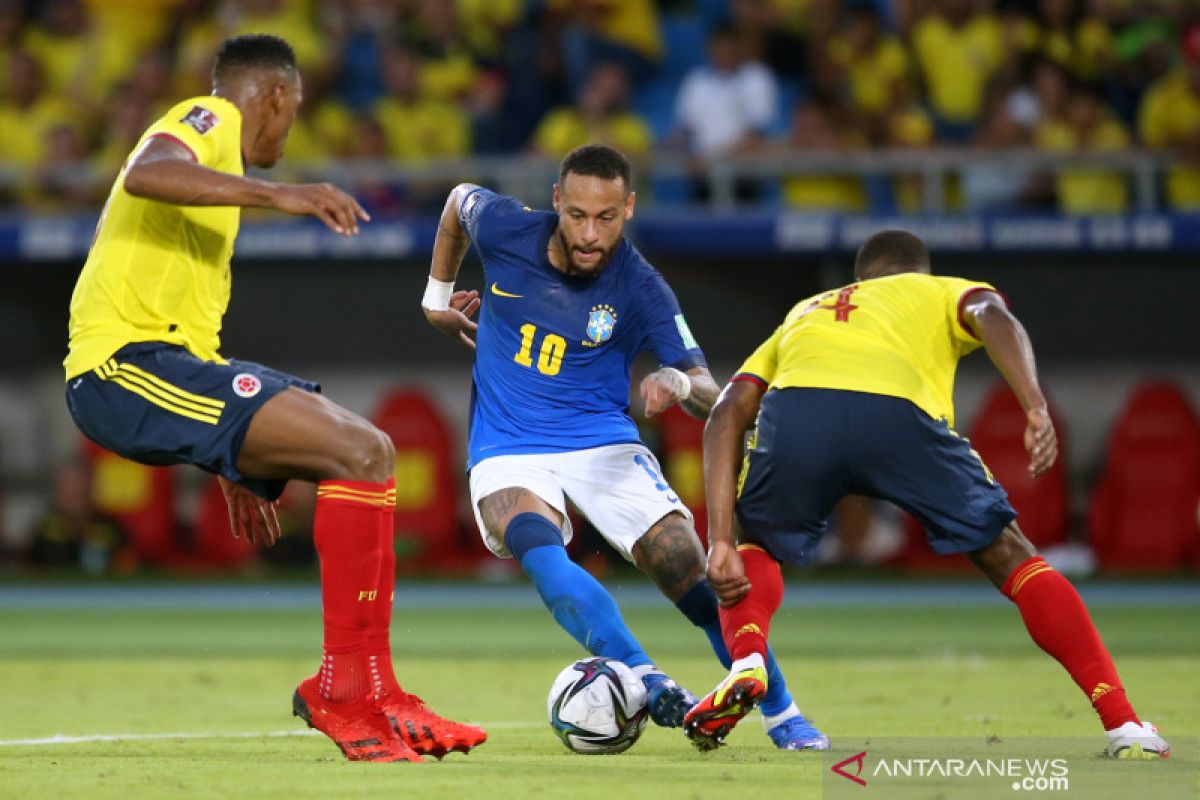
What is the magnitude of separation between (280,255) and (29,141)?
9.61 ft

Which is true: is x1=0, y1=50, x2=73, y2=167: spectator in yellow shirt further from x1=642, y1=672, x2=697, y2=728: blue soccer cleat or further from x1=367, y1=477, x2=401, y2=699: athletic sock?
x1=642, y1=672, x2=697, y2=728: blue soccer cleat

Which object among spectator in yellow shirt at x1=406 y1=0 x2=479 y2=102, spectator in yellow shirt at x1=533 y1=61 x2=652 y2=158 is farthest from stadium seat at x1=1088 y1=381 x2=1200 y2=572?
spectator in yellow shirt at x1=406 y1=0 x2=479 y2=102

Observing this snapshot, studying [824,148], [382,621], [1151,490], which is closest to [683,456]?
[824,148]

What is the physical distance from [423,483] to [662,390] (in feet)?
38.7

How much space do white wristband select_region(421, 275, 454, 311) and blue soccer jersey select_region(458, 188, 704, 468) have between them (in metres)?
0.37

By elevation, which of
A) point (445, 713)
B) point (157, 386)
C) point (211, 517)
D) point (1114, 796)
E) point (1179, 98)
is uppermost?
point (1179, 98)

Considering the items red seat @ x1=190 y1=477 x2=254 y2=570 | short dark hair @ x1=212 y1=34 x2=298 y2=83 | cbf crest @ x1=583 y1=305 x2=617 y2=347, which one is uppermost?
short dark hair @ x1=212 y1=34 x2=298 y2=83

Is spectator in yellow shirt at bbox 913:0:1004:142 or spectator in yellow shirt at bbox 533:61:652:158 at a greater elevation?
spectator in yellow shirt at bbox 913:0:1004:142

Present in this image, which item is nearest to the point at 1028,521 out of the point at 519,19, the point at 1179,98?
the point at 1179,98

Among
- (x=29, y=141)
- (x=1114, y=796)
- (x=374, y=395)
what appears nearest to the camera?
(x=1114, y=796)

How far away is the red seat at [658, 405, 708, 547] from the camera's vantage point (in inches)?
681

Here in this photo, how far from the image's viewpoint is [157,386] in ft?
19.4

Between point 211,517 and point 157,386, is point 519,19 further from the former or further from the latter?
point 157,386

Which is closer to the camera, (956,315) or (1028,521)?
(956,315)
